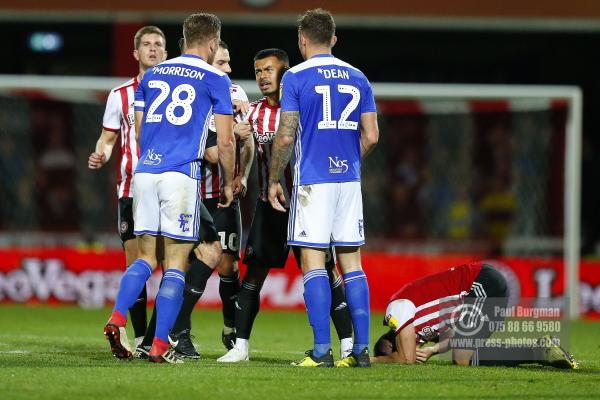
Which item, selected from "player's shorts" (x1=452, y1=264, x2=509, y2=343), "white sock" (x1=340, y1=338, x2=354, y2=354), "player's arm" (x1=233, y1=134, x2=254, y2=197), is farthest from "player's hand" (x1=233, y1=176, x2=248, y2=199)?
"player's shorts" (x1=452, y1=264, x2=509, y2=343)

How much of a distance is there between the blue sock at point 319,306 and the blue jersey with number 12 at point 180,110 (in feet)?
3.22

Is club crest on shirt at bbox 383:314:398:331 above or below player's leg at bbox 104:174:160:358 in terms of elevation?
below

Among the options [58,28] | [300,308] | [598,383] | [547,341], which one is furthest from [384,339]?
[58,28]

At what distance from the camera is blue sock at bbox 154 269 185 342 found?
6.81 m

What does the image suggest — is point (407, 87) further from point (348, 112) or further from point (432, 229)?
point (348, 112)

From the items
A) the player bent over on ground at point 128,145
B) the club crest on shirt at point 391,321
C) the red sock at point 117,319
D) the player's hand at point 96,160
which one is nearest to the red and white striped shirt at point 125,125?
the player bent over on ground at point 128,145

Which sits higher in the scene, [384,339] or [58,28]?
[58,28]

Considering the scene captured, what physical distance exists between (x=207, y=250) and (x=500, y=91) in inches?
281

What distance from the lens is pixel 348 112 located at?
279 inches

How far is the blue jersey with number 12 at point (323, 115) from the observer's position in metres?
7.02

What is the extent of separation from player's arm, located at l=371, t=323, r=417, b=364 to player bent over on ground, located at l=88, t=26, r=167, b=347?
1.77 m

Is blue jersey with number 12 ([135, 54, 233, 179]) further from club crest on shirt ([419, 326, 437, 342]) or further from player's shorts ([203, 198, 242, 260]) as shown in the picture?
club crest on shirt ([419, 326, 437, 342])

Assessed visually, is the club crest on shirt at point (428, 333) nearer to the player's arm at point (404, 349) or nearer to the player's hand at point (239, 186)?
the player's arm at point (404, 349)

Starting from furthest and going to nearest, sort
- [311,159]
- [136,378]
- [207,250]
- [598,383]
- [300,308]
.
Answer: [300,308], [207,250], [311,159], [598,383], [136,378]
